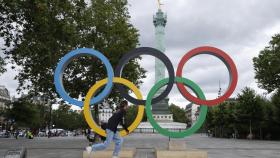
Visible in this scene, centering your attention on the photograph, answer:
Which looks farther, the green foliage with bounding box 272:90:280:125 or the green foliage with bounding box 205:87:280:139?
the green foliage with bounding box 205:87:280:139

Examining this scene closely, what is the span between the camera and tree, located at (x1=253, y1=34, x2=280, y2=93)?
55500 millimetres

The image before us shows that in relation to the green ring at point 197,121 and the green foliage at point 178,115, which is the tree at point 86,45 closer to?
the green ring at point 197,121

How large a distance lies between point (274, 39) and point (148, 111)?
41.7 meters

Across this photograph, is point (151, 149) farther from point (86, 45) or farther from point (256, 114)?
point (256, 114)

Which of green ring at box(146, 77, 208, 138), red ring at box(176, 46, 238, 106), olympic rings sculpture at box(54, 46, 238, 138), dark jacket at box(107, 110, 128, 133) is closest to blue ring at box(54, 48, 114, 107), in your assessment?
Answer: olympic rings sculpture at box(54, 46, 238, 138)

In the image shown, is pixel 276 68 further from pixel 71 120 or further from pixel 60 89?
pixel 71 120

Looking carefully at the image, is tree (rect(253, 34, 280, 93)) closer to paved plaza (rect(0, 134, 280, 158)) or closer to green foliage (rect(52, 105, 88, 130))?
paved plaza (rect(0, 134, 280, 158))

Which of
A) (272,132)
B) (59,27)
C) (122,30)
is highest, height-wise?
(122,30)

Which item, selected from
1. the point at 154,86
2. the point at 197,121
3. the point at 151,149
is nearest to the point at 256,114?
the point at 151,149

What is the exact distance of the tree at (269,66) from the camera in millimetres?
55500

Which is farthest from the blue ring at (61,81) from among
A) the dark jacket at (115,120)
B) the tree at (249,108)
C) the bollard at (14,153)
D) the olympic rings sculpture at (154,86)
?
the tree at (249,108)

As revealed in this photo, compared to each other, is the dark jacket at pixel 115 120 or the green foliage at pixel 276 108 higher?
the green foliage at pixel 276 108

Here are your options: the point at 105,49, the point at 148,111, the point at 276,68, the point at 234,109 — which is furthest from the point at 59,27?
the point at 234,109

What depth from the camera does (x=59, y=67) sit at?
20.1 m
